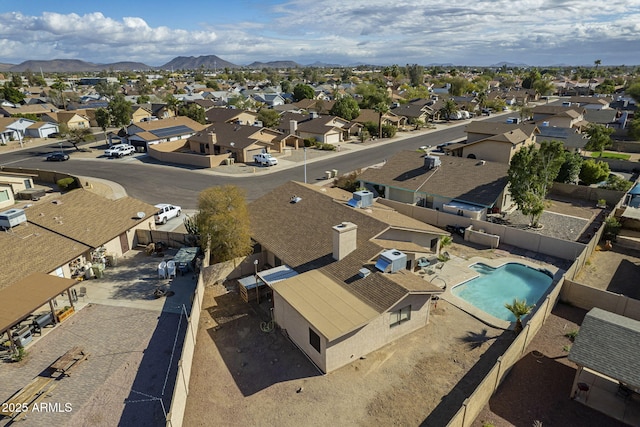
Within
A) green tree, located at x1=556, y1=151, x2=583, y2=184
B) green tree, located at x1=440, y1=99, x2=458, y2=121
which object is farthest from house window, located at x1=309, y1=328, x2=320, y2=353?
green tree, located at x1=440, y1=99, x2=458, y2=121

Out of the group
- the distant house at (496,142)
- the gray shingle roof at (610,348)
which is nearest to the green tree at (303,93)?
the distant house at (496,142)

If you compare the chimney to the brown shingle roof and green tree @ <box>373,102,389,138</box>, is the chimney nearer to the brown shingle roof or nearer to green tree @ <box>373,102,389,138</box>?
the brown shingle roof

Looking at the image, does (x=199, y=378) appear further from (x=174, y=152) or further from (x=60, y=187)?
(x=174, y=152)

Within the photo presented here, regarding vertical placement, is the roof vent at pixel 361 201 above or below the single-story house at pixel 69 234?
above

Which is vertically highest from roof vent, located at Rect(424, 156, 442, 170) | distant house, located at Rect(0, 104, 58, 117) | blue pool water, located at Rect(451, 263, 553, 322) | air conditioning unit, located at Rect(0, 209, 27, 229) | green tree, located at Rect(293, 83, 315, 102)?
green tree, located at Rect(293, 83, 315, 102)

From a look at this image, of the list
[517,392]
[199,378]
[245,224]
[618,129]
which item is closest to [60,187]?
[245,224]

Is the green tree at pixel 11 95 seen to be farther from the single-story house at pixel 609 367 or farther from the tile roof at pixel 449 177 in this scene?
the single-story house at pixel 609 367
